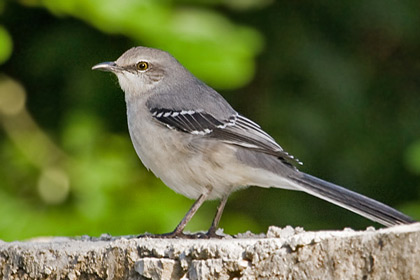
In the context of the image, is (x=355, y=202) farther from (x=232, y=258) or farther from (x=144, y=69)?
(x=144, y=69)

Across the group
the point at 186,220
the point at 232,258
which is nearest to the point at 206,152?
the point at 186,220

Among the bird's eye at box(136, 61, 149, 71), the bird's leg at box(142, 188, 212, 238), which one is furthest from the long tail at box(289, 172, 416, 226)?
the bird's eye at box(136, 61, 149, 71)

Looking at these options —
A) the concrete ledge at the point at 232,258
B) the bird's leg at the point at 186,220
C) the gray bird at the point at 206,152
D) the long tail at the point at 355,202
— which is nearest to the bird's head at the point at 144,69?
the gray bird at the point at 206,152

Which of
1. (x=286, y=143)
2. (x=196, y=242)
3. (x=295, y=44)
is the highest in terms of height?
(x=295, y=44)

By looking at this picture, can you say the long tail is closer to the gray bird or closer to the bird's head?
the gray bird

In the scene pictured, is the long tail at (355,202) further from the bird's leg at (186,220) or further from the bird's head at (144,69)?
the bird's head at (144,69)

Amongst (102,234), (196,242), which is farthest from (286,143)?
(196,242)

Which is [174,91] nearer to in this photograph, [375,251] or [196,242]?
[196,242]
